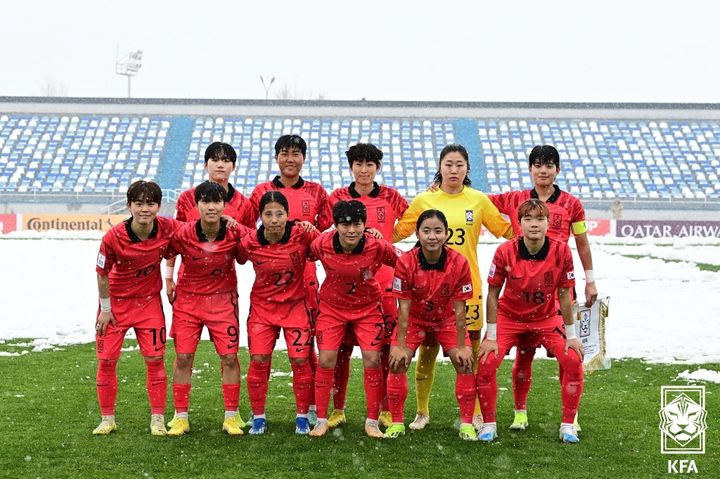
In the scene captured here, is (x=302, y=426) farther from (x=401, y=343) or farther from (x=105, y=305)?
(x=105, y=305)

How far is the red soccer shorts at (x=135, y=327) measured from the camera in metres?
6.54

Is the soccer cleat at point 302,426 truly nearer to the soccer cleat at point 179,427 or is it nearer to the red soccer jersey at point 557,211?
the soccer cleat at point 179,427

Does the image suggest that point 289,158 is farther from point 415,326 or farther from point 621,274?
point 621,274

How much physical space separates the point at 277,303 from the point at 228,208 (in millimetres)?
936

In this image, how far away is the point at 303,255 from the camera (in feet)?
21.8

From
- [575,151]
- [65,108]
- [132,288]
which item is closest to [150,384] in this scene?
[132,288]

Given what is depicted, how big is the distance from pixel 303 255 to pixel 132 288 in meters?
1.24

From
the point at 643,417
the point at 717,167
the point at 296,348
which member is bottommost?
the point at 643,417

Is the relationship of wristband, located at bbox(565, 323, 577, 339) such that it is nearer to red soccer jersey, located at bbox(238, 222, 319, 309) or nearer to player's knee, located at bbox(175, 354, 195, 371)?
red soccer jersey, located at bbox(238, 222, 319, 309)

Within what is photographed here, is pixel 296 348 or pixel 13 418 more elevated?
pixel 296 348

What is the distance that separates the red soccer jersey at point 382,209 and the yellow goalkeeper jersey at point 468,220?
113mm

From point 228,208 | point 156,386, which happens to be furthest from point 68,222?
point 156,386

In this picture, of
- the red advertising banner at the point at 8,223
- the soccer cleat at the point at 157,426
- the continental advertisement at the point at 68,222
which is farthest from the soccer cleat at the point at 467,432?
the red advertising banner at the point at 8,223

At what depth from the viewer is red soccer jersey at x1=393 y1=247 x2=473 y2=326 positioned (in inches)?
251
